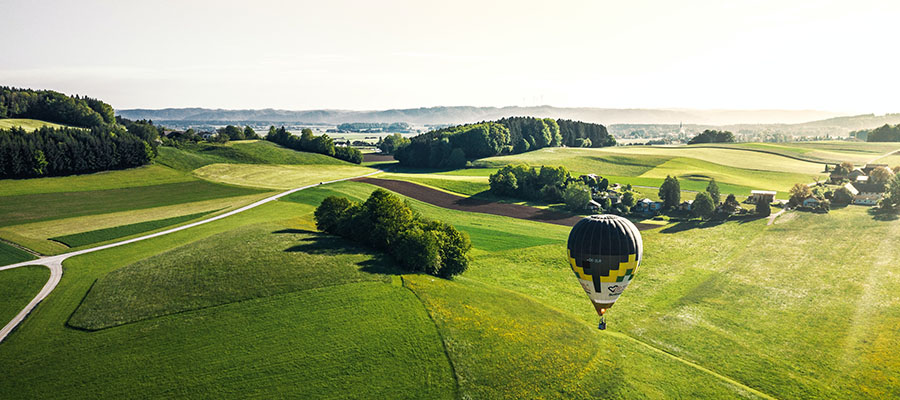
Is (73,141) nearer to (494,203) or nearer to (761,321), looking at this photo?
(494,203)

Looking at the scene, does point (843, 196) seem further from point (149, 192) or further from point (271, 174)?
point (149, 192)

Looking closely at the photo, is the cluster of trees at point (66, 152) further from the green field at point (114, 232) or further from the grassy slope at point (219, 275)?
the grassy slope at point (219, 275)

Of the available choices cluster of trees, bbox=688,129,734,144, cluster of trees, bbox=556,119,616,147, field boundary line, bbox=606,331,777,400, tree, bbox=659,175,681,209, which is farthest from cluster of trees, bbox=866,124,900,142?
field boundary line, bbox=606,331,777,400

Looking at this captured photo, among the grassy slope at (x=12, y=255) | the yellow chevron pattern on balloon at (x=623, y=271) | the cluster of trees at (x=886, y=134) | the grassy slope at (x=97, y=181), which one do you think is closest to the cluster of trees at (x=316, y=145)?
the grassy slope at (x=97, y=181)

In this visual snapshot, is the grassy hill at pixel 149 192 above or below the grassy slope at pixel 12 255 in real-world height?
above

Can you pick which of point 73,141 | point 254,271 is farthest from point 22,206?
point 254,271

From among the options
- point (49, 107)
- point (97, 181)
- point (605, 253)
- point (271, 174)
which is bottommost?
point (271, 174)

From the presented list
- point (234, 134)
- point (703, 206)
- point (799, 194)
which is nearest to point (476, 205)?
point (703, 206)
